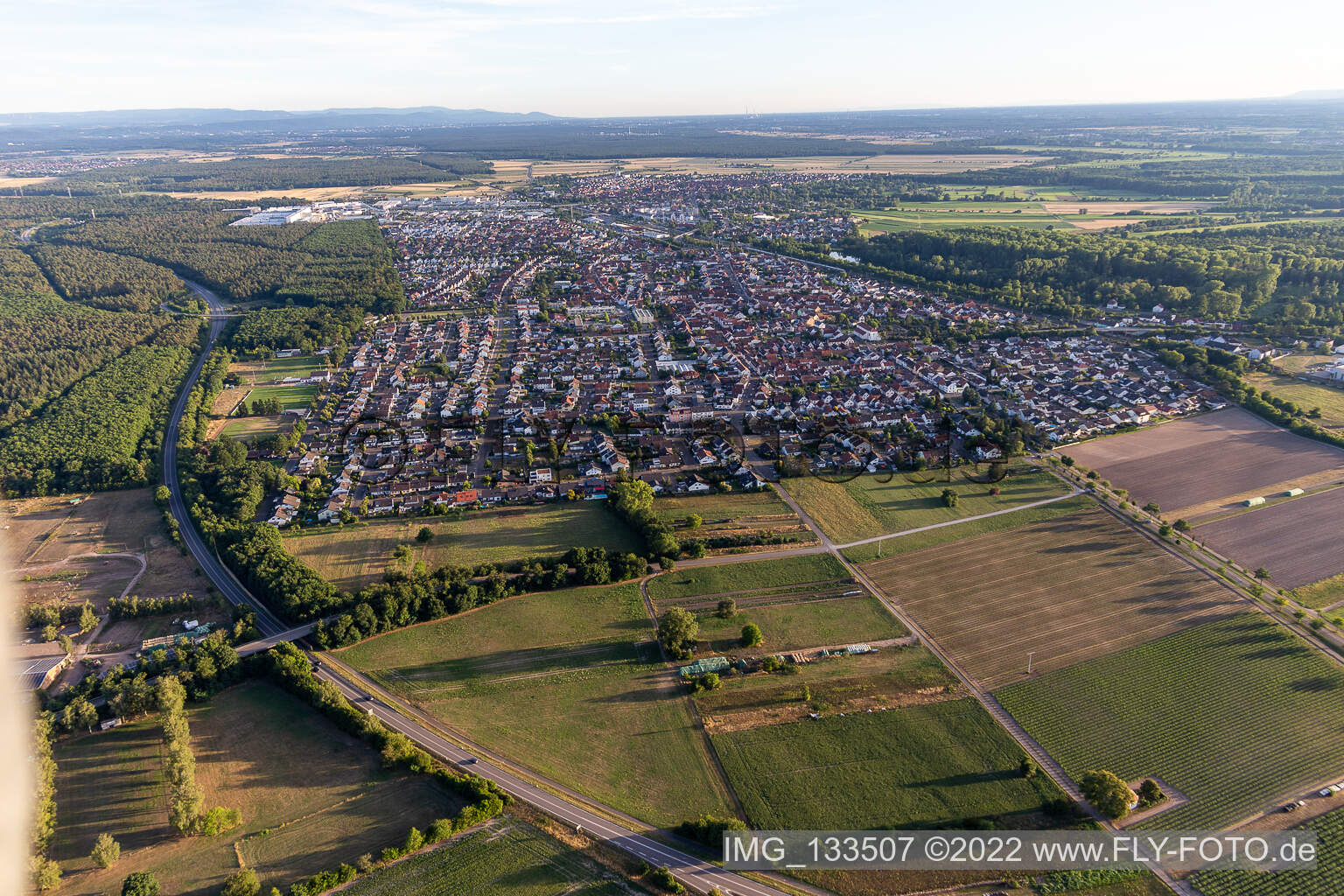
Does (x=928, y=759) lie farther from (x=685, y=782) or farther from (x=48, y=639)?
(x=48, y=639)

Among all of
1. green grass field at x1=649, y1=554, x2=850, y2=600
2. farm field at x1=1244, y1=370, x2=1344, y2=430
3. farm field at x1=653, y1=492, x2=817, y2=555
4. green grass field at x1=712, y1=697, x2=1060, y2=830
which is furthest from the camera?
farm field at x1=1244, y1=370, x2=1344, y2=430

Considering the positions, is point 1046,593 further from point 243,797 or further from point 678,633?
point 243,797

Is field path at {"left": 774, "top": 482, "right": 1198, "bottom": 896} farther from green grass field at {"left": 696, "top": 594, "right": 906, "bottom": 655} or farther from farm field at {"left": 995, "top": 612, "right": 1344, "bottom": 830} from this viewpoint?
green grass field at {"left": 696, "top": 594, "right": 906, "bottom": 655}

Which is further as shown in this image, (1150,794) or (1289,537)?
(1289,537)

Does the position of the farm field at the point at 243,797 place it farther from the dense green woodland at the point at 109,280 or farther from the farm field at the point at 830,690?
the dense green woodland at the point at 109,280

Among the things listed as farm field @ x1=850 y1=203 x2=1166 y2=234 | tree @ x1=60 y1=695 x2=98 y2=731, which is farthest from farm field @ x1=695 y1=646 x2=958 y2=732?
farm field @ x1=850 y1=203 x2=1166 y2=234

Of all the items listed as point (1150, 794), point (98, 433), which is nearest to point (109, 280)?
point (98, 433)

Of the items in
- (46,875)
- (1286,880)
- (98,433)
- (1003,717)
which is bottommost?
(1286,880)
